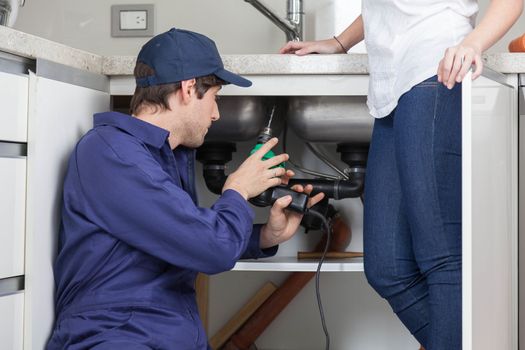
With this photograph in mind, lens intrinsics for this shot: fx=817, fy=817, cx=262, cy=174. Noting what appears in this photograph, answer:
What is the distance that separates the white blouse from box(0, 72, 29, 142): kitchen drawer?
606 millimetres

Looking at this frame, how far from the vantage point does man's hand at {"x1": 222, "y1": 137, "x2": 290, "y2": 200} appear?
1472 mm

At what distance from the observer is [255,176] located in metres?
1.49

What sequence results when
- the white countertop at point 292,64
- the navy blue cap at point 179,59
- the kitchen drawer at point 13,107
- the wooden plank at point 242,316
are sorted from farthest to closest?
the wooden plank at point 242,316 → the white countertop at point 292,64 → the navy blue cap at point 179,59 → the kitchen drawer at point 13,107

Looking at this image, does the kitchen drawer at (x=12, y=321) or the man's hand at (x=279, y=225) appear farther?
the man's hand at (x=279, y=225)

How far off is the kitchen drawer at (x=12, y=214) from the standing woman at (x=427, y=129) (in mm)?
629

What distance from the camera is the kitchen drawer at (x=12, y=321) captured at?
1.30 metres

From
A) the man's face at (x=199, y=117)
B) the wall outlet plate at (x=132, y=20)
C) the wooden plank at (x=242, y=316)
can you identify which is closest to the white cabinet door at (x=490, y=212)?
the man's face at (x=199, y=117)

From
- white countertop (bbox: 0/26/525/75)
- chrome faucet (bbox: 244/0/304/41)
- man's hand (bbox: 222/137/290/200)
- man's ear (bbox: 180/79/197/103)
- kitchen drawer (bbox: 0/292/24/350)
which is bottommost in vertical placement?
kitchen drawer (bbox: 0/292/24/350)

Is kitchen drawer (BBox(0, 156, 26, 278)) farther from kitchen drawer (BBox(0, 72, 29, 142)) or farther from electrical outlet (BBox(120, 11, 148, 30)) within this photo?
electrical outlet (BBox(120, 11, 148, 30))

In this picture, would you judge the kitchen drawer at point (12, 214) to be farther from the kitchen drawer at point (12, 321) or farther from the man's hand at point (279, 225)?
the man's hand at point (279, 225)

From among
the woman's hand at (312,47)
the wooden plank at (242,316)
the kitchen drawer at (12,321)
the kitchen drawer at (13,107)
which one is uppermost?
the woman's hand at (312,47)

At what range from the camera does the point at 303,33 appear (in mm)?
2320

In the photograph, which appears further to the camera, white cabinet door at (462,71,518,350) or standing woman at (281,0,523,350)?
standing woman at (281,0,523,350)

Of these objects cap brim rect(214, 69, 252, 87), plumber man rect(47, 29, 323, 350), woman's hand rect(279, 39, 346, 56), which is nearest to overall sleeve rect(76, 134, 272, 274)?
Result: plumber man rect(47, 29, 323, 350)
